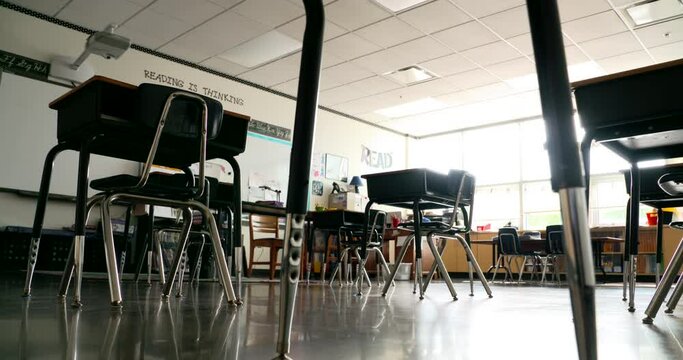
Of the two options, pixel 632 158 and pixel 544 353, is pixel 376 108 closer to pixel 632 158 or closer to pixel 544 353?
pixel 632 158

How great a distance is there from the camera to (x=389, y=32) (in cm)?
558

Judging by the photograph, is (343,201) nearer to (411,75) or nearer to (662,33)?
(411,75)

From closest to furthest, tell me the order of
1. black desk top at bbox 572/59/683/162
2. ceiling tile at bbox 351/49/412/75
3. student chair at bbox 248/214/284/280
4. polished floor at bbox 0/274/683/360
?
polished floor at bbox 0/274/683/360 < black desk top at bbox 572/59/683/162 < student chair at bbox 248/214/284/280 < ceiling tile at bbox 351/49/412/75

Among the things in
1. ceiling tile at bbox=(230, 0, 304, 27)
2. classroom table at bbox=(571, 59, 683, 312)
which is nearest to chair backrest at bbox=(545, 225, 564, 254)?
A: ceiling tile at bbox=(230, 0, 304, 27)

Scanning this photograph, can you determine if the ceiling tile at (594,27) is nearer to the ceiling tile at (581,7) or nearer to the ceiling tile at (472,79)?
the ceiling tile at (581,7)

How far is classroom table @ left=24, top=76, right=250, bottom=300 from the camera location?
1.71 metres

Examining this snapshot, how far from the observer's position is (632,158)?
1992 mm

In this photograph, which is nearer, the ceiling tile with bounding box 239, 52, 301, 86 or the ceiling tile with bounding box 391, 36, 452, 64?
the ceiling tile with bounding box 391, 36, 452, 64

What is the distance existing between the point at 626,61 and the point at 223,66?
203 inches

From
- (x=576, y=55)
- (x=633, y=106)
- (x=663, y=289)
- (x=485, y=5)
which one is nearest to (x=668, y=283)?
(x=663, y=289)

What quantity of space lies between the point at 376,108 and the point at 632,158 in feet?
21.2

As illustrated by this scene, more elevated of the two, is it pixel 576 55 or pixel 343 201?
pixel 576 55

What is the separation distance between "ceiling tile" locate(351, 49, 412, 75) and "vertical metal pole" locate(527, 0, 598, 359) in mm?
5923

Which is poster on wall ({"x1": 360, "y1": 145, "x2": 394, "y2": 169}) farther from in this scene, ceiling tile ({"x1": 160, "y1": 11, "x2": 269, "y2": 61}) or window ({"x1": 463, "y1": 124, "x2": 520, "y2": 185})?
ceiling tile ({"x1": 160, "y1": 11, "x2": 269, "y2": 61})
